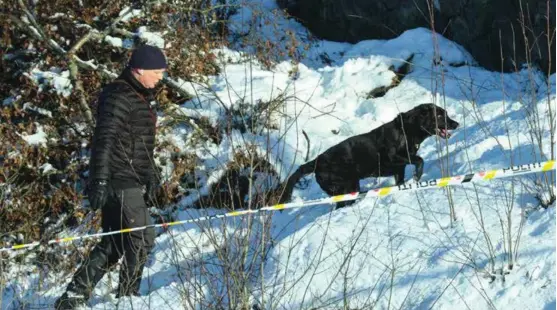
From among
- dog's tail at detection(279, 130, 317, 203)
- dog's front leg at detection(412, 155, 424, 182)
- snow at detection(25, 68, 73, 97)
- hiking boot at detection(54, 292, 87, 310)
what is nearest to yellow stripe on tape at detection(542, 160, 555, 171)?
dog's front leg at detection(412, 155, 424, 182)

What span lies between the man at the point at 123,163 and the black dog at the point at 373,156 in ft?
6.02

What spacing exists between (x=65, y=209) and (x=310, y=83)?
310cm

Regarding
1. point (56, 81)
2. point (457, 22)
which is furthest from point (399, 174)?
point (56, 81)

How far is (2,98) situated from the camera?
27.0 ft

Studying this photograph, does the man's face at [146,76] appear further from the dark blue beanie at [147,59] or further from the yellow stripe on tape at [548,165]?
the yellow stripe on tape at [548,165]

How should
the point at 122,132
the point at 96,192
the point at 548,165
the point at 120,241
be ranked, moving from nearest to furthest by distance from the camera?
1. the point at 548,165
2. the point at 96,192
3. the point at 122,132
4. the point at 120,241

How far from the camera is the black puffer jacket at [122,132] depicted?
4754 mm

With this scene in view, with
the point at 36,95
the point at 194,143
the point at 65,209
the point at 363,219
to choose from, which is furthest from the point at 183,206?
the point at 363,219

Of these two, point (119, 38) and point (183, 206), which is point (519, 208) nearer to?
point (183, 206)

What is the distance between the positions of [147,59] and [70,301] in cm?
150

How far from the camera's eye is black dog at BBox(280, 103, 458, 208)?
649 centimetres

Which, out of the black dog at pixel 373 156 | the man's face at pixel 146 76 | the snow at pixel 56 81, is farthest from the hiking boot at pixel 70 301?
the snow at pixel 56 81

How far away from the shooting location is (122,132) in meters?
4.80

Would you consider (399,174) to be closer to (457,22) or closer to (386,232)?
(386,232)
